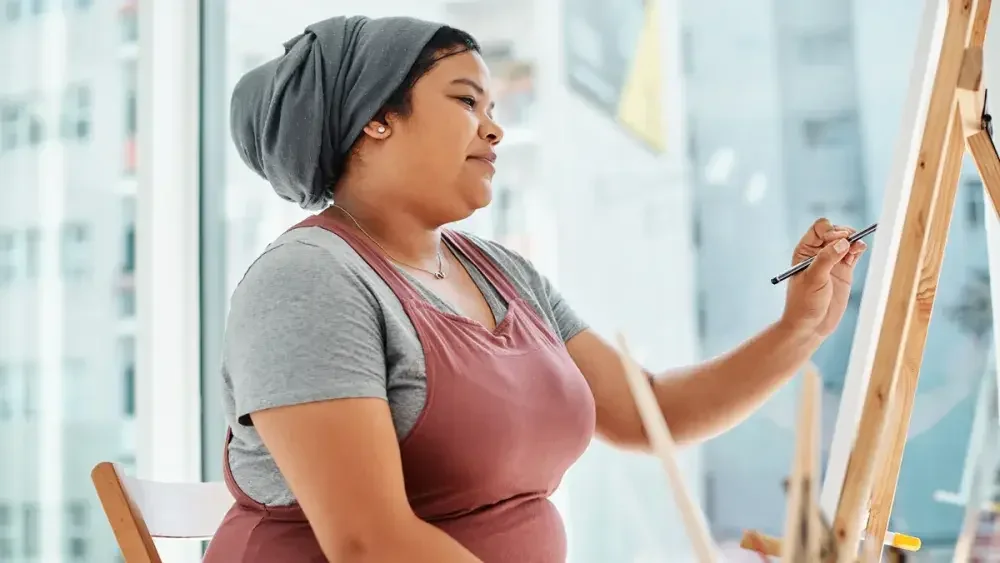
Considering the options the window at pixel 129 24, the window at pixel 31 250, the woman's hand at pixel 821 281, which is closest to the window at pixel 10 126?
the window at pixel 31 250

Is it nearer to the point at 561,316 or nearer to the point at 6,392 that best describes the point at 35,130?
the point at 6,392

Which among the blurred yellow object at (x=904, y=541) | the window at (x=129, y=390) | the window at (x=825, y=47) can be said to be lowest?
the window at (x=129, y=390)

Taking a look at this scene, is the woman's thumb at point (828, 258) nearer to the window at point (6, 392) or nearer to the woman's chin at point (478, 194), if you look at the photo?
the woman's chin at point (478, 194)

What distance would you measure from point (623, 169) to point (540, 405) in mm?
1133

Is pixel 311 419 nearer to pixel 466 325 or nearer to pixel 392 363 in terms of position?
pixel 392 363

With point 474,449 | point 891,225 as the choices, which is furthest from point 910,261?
point 474,449

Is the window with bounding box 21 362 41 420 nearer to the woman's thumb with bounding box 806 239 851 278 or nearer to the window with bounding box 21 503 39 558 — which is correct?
the window with bounding box 21 503 39 558

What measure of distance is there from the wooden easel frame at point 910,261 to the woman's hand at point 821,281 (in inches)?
8.5

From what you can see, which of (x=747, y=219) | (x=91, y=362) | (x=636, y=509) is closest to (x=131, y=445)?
(x=91, y=362)

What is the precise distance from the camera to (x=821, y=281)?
1.16 m

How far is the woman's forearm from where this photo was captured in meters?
1.23

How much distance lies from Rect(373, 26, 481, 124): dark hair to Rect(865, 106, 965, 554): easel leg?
1.75 ft

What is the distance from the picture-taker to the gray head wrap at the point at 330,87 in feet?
3.59

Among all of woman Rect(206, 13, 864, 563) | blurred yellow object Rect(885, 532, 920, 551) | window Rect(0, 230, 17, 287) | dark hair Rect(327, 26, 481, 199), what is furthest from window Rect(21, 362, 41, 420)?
blurred yellow object Rect(885, 532, 920, 551)
